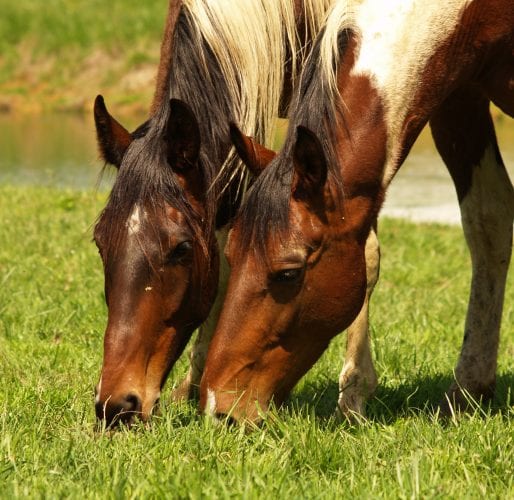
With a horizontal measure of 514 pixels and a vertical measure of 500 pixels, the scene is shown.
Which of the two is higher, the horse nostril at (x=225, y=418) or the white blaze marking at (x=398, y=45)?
the white blaze marking at (x=398, y=45)

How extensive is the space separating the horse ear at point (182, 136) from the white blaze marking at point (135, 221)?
0.25 meters

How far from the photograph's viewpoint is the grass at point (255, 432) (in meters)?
3.11

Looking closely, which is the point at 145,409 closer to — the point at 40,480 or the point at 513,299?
the point at 40,480

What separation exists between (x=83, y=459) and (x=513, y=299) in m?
3.69

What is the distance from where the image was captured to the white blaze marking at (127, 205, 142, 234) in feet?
12.3

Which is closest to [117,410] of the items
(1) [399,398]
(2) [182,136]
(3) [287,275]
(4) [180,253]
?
(4) [180,253]

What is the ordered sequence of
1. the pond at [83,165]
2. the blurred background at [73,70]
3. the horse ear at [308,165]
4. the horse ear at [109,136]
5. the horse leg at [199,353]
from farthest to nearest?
1. the blurred background at [73,70]
2. the pond at [83,165]
3. the horse leg at [199,353]
4. the horse ear at [109,136]
5. the horse ear at [308,165]

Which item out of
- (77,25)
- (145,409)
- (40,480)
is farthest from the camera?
(77,25)

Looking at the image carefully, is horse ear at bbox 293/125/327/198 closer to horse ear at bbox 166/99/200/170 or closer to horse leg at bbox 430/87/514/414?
horse ear at bbox 166/99/200/170

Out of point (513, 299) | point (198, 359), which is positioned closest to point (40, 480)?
point (198, 359)

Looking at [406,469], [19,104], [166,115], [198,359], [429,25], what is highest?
[429,25]

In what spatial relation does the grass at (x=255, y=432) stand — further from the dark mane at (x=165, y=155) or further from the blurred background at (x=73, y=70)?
the blurred background at (x=73, y=70)

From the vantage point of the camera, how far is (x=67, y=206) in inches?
→ 352

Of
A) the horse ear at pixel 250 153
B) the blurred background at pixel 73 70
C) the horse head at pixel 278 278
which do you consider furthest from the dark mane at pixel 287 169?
the blurred background at pixel 73 70
